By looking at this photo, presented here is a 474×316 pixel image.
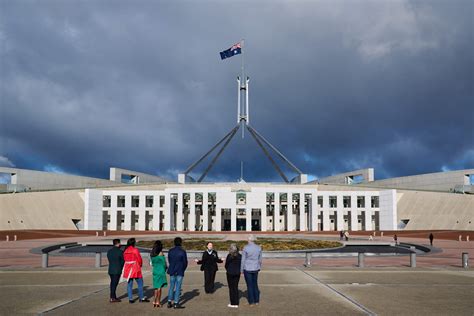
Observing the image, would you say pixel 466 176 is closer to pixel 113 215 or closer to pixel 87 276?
pixel 113 215

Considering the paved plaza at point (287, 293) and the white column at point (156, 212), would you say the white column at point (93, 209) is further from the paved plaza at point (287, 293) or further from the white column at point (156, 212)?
the paved plaza at point (287, 293)

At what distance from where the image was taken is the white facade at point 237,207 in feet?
221

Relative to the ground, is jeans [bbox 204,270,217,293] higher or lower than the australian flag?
lower

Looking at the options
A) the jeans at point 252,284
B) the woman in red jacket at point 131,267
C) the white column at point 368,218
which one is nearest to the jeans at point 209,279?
the jeans at point 252,284

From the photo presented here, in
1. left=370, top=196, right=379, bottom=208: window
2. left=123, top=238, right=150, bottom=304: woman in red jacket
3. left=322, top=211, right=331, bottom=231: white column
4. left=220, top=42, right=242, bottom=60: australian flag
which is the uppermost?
left=220, top=42, right=242, bottom=60: australian flag

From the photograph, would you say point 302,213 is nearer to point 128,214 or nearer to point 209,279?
point 128,214

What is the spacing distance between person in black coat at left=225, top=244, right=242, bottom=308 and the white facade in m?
57.4

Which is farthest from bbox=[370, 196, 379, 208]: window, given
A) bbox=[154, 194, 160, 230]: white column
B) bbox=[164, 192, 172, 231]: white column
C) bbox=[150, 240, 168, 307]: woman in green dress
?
bbox=[150, 240, 168, 307]: woman in green dress

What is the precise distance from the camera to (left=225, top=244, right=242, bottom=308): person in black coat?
9.38 meters

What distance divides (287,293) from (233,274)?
211 centimetres

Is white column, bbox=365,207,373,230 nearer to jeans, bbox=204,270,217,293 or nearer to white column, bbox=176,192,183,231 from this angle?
white column, bbox=176,192,183,231

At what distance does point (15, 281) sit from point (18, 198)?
54.3 m

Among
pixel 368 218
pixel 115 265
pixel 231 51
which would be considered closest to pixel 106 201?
pixel 231 51

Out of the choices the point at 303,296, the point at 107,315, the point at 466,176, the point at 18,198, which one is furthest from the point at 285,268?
the point at 466,176
